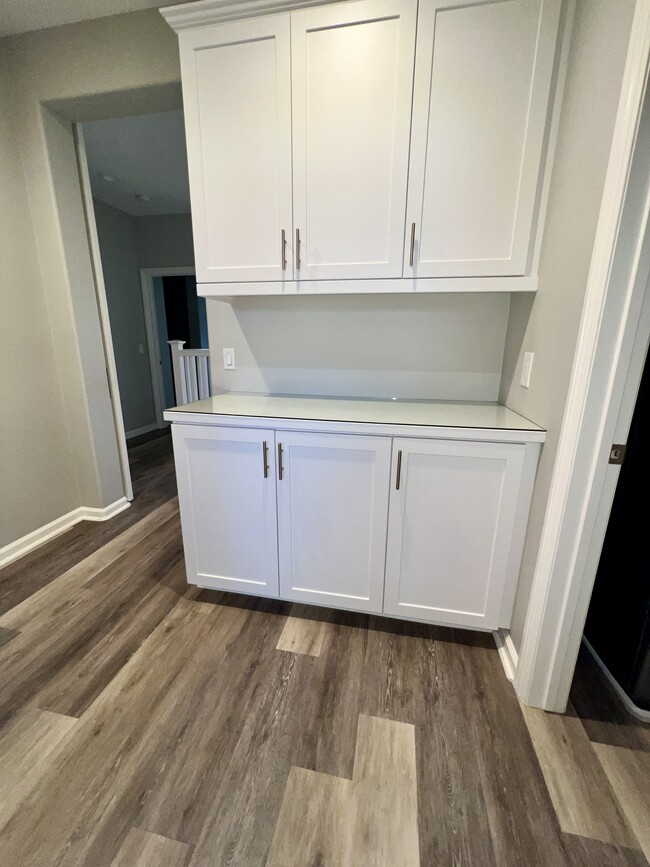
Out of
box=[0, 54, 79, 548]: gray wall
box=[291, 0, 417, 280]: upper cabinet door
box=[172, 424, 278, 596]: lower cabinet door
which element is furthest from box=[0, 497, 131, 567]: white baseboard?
box=[291, 0, 417, 280]: upper cabinet door

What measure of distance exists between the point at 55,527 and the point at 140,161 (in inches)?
122

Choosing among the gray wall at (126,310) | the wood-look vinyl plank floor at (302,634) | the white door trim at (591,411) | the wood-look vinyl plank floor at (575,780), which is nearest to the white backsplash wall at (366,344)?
the white door trim at (591,411)

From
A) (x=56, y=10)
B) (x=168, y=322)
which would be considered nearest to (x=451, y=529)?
(x=56, y=10)

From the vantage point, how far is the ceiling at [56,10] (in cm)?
173

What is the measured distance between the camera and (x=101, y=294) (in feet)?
8.35

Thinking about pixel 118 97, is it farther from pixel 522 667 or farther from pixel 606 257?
pixel 522 667

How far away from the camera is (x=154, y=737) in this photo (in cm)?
121

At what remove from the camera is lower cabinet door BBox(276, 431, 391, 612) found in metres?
1.49

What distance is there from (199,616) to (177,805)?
2.56 ft

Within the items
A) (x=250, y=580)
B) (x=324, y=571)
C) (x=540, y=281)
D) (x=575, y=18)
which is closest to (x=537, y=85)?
(x=575, y=18)

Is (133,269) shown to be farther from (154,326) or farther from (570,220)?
(570,220)

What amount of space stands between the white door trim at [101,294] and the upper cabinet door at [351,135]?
1742 mm

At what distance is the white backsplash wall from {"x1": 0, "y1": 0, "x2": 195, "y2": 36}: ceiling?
4.53 ft

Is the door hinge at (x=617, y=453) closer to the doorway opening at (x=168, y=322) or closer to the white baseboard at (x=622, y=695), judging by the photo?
the white baseboard at (x=622, y=695)
